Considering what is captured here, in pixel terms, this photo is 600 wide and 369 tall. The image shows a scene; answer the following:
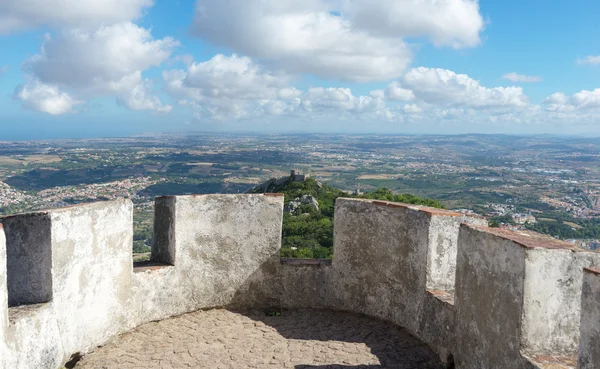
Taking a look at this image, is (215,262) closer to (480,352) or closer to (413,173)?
(480,352)

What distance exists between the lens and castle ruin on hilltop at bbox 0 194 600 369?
3.99 m

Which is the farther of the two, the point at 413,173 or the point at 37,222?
the point at 413,173

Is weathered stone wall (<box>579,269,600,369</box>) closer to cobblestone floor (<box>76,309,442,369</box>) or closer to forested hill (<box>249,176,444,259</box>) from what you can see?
cobblestone floor (<box>76,309,442,369</box>)

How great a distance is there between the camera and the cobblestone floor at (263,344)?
544 cm

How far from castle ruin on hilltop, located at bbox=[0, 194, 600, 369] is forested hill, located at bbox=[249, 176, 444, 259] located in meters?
4.17

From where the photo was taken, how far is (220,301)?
279 inches

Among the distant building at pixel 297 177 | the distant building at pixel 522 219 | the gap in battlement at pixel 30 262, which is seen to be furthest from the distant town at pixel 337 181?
the gap in battlement at pixel 30 262

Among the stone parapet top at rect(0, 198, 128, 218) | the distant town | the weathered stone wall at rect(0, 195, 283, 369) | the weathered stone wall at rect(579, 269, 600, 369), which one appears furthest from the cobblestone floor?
the distant town

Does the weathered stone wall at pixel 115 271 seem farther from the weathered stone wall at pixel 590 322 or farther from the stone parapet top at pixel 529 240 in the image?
the weathered stone wall at pixel 590 322

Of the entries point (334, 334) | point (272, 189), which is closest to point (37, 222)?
point (334, 334)

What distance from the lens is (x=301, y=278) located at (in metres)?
7.25

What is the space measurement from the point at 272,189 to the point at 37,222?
25.8 metres

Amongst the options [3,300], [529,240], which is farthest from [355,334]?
[3,300]

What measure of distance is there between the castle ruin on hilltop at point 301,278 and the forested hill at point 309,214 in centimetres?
417
